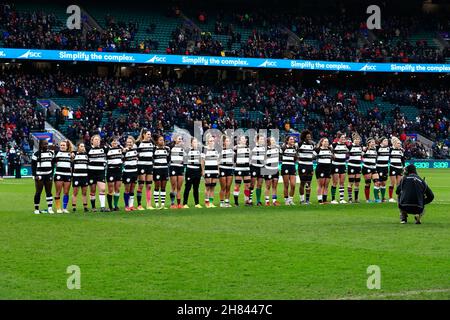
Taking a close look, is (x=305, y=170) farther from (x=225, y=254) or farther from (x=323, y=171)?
(x=225, y=254)

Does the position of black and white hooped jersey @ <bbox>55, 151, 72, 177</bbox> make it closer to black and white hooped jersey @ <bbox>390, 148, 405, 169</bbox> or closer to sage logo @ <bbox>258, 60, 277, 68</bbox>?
black and white hooped jersey @ <bbox>390, 148, 405, 169</bbox>

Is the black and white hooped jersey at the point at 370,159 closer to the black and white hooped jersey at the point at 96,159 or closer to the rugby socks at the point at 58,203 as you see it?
the black and white hooped jersey at the point at 96,159

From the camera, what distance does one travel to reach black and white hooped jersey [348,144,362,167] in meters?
27.4

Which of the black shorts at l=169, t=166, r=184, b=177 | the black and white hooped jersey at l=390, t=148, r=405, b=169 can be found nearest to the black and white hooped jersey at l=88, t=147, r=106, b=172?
the black shorts at l=169, t=166, r=184, b=177

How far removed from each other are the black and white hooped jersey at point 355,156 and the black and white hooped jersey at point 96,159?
26.6 feet

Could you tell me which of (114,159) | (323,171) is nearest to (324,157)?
(323,171)

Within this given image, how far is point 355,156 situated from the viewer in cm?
2745

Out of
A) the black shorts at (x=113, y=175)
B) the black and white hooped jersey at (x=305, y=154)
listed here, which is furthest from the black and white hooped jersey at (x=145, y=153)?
the black and white hooped jersey at (x=305, y=154)

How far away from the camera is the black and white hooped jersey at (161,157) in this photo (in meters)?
25.0

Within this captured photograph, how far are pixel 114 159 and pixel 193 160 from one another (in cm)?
239

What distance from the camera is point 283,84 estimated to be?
68250 mm

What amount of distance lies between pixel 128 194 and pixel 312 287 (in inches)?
539
